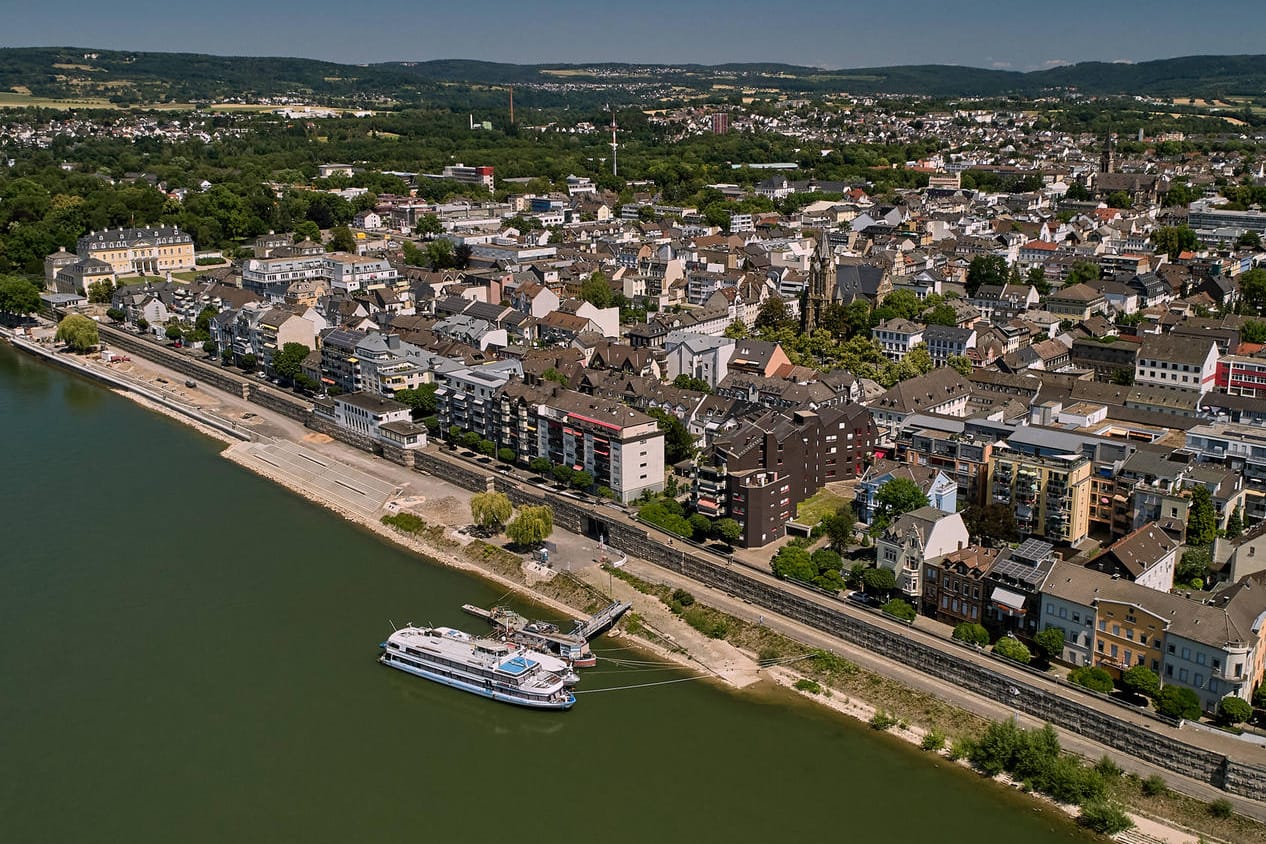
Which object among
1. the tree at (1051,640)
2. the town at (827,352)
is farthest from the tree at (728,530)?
the tree at (1051,640)

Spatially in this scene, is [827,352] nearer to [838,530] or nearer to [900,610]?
[838,530]

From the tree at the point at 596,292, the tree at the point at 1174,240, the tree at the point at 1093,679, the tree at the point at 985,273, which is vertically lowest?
the tree at the point at 1093,679

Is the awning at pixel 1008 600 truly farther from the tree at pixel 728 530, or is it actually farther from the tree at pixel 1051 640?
the tree at pixel 728 530

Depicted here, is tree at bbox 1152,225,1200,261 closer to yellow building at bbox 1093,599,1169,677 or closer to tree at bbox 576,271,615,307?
tree at bbox 576,271,615,307

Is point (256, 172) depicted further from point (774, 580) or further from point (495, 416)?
point (774, 580)

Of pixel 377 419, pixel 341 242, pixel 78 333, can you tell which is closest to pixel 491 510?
pixel 377 419

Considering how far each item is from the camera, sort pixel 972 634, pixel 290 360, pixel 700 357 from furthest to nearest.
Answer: pixel 290 360 → pixel 700 357 → pixel 972 634
